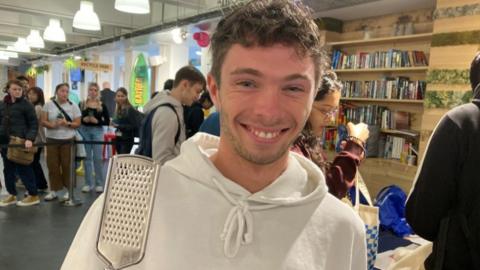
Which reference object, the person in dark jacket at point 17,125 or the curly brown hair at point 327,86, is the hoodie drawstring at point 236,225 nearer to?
the curly brown hair at point 327,86

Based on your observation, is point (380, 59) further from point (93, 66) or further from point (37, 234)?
point (93, 66)

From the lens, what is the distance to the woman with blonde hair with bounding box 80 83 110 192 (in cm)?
593

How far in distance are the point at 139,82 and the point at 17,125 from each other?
5.73 meters

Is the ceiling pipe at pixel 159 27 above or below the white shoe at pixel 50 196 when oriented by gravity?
above

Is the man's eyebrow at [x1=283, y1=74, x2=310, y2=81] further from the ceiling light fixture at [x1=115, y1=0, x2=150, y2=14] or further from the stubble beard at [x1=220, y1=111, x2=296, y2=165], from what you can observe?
the ceiling light fixture at [x1=115, y1=0, x2=150, y2=14]

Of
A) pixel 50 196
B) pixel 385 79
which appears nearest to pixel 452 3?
pixel 385 79

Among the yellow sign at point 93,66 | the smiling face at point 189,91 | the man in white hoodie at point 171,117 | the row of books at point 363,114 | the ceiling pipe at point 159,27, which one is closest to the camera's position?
the man in white hoodie at point 171,117

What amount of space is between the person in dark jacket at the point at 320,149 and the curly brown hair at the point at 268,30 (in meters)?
0.74

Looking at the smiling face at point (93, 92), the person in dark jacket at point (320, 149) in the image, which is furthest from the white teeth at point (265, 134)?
the smiling face at point (93, 92)

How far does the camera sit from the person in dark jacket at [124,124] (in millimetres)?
5797

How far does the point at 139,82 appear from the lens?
1051 cm

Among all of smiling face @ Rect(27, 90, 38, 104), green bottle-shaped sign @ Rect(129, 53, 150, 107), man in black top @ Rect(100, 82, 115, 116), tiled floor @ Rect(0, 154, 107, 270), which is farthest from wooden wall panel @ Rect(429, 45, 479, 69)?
green bottle-shaped sign @ Rect(129, 53, 150, 107)

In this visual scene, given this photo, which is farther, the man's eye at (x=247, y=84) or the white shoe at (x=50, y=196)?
the white shoe at (x=50, y=196)

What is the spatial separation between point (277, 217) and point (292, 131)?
0.19m
